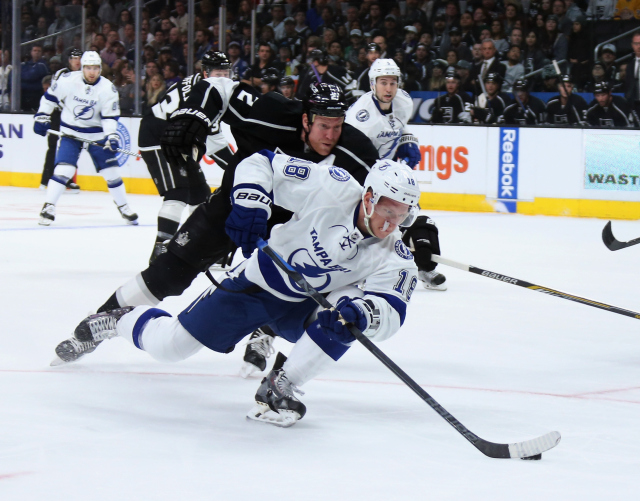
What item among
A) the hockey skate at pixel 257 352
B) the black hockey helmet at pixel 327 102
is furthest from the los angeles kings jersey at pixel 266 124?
the hockey skate at pixel 257 352

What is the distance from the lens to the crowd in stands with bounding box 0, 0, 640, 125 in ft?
30.2

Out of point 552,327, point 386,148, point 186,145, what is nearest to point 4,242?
point 386,148

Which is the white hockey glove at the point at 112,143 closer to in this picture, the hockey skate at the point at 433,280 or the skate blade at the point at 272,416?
the hockey skate at the point at 433,280

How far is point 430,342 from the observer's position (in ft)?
12.9

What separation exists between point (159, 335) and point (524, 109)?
263 inches

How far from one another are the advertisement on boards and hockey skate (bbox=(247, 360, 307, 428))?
20.4ft

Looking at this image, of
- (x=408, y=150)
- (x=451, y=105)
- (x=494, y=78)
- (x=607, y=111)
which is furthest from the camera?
Answer: (x=451, y=105)

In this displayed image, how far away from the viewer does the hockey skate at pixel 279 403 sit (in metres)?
Result: 2.67

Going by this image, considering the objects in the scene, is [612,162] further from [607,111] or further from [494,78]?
[494,78]

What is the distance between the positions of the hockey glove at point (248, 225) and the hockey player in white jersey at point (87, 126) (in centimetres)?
508

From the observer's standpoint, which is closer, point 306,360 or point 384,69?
point 306,360

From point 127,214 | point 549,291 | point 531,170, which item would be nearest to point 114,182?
point 127,214

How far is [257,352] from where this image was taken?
3.32m

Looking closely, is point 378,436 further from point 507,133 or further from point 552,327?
point 507,133
